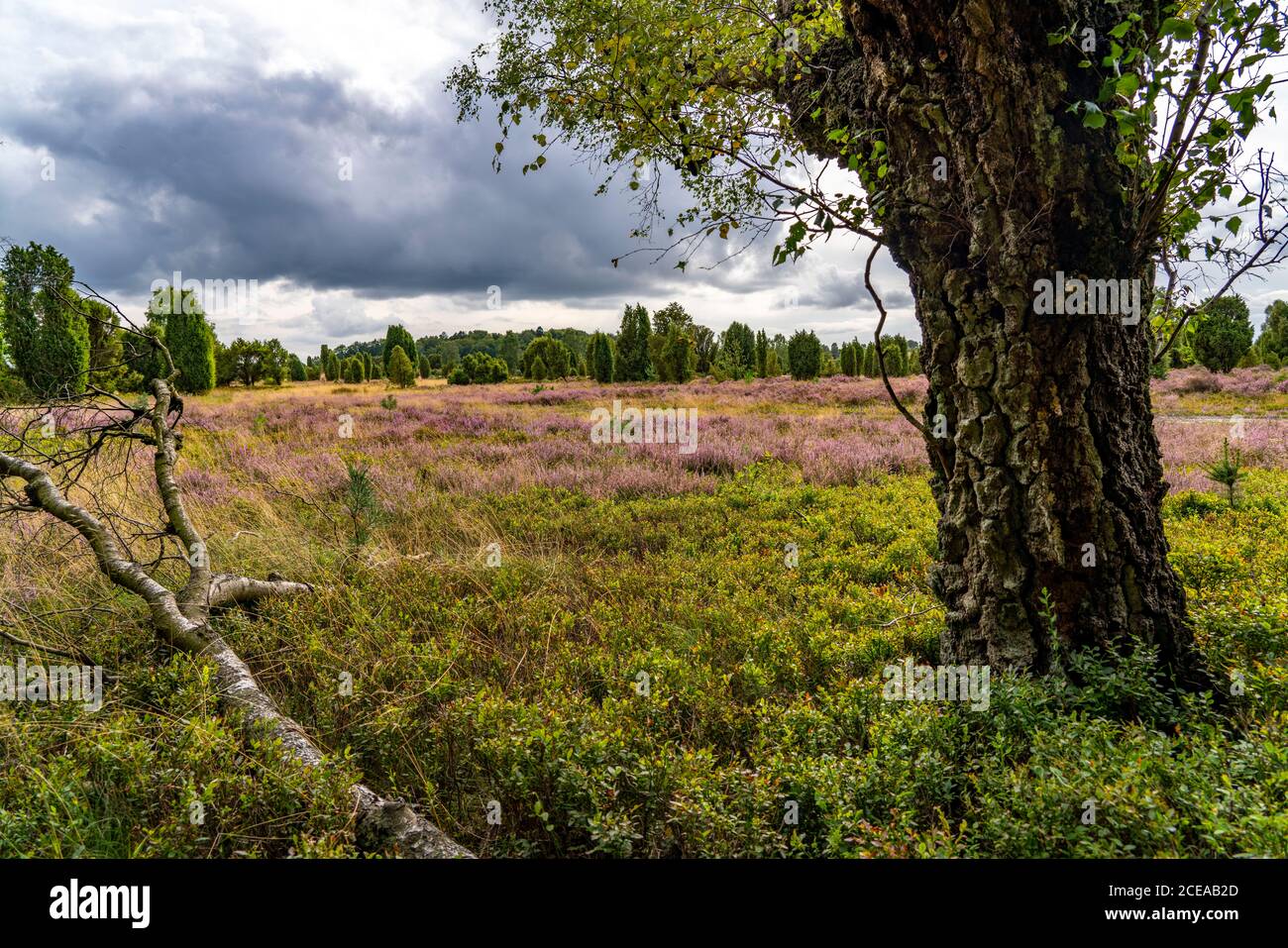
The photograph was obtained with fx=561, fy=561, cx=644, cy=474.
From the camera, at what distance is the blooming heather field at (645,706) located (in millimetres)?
2104

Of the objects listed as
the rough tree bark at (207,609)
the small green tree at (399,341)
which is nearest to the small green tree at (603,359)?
the small green tree at (399,341)

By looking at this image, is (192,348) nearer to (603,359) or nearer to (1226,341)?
(603,359)

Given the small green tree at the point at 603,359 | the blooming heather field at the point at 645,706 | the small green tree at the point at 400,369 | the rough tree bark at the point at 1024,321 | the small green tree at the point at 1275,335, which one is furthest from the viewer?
the small green tree at the point at 400,369

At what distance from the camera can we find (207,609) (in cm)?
398

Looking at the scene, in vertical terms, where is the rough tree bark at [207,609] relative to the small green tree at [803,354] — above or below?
below

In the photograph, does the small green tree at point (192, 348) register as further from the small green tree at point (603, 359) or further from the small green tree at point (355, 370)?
the small green tree at point (603, 359)

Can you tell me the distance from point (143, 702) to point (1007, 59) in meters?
5.62

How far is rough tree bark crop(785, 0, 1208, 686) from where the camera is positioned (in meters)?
2.67

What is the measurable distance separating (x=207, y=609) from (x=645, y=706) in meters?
3.26

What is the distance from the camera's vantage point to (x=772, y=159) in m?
4.32

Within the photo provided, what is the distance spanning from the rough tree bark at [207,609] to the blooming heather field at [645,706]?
0.14m
